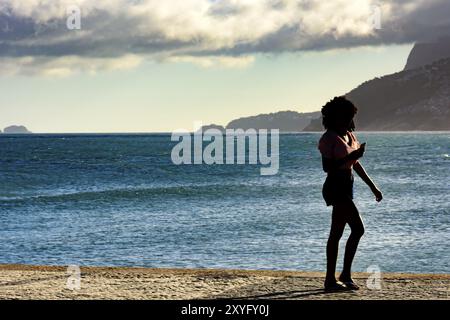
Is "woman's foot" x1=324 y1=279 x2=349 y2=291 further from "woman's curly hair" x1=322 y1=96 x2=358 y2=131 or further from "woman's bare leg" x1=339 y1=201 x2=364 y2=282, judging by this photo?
"woman's curly hair" x1=322 y1=96 x2=358 y2=131

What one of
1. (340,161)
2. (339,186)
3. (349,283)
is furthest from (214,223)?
(340,161)

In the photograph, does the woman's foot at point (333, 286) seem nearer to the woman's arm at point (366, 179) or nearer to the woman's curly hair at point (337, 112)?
the woman's arm at point (366, 179)

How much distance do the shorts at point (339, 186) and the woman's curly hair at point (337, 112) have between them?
1.48 ft

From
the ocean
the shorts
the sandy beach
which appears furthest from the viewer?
the ocean

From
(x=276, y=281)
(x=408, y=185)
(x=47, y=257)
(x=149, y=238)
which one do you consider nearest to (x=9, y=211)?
(x=149, y=238)

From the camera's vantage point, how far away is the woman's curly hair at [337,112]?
25.5 feet

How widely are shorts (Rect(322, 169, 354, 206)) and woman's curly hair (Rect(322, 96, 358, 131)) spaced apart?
45 centimetres

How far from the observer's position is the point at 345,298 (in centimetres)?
775

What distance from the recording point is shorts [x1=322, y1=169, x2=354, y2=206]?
7.76 meters

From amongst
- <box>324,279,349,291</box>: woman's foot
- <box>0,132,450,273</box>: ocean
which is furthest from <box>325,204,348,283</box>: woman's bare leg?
<box>0,132,450,273</box>: ocean

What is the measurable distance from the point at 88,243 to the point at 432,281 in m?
15.4

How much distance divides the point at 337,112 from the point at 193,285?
7.91ft

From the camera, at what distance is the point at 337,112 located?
779 cm
